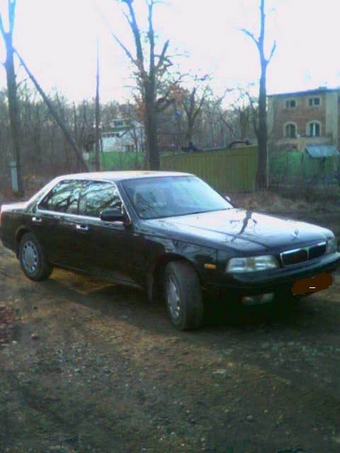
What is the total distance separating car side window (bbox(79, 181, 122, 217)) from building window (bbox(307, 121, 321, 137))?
2390 inches

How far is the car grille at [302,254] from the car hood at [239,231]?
0.05 metres

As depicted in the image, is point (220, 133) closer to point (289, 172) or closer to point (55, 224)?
point (289, 172)

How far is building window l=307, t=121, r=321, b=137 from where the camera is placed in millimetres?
64119

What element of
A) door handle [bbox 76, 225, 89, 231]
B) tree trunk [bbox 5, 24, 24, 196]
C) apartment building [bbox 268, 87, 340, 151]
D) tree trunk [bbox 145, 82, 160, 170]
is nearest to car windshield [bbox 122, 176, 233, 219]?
door handle [bbox 76, 225, 89, 231]

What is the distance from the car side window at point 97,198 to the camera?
6328mm

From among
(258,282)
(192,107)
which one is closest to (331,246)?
(258,282)

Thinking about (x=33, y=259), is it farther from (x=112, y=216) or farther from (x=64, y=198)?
(x=112, y=216)

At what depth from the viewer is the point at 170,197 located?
6359mm

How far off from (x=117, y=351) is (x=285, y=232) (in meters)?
1.89

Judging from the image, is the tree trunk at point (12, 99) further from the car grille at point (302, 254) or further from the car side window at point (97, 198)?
the car grille at point (302, 254)

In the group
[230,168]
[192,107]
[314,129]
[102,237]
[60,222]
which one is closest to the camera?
[102,237]

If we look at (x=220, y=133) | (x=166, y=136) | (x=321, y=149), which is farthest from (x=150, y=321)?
(x=220, y=133)

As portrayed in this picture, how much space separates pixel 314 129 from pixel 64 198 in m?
60.9

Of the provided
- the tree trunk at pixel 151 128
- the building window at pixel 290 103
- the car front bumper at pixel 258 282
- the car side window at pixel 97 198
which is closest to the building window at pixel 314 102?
the building window at pixel 290 103
